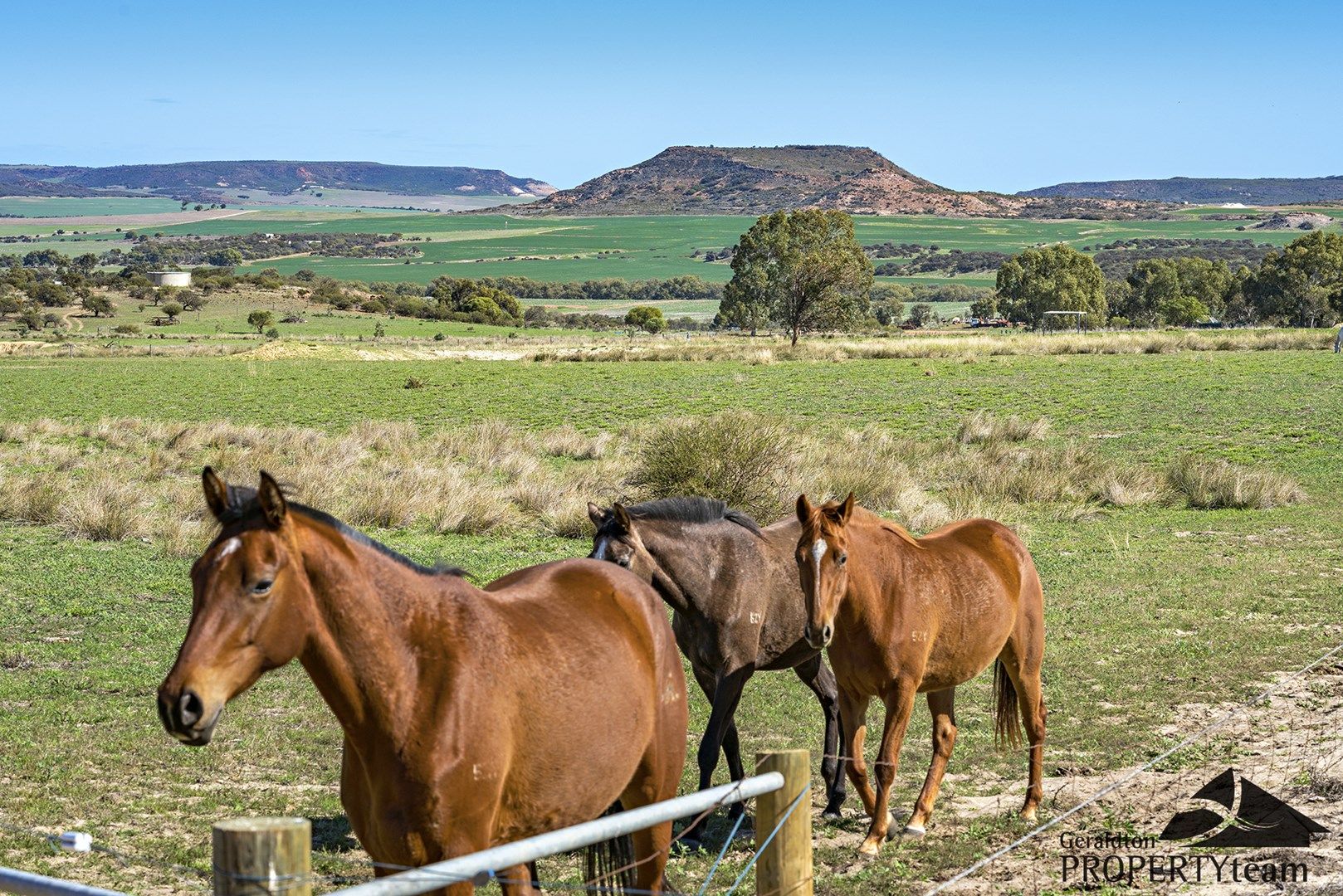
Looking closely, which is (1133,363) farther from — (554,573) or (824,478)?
(554,573)

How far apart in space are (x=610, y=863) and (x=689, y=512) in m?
3.06

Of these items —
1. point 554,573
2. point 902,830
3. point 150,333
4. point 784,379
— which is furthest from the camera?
point 150,333

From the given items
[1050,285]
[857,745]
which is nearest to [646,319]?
[1050,285]

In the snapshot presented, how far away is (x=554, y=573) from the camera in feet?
17.8

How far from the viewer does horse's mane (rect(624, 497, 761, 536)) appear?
8016 mm

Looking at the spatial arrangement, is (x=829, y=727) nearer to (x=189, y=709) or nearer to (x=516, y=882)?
(x=516, y=882)

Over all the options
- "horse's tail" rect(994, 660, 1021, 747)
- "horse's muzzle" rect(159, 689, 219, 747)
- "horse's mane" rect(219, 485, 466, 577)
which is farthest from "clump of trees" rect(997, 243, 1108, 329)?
"horse's muzzle" rect(159, 689, 219, 747)

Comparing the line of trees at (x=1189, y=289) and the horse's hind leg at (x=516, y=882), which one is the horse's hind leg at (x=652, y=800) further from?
the line of trees at (x=1189, y=289)

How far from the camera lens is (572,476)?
78.4ft

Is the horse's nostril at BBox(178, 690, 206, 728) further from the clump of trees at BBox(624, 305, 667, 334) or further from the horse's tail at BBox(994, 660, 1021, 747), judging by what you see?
the clump of trees at BBox(624, 305, 667, 334)

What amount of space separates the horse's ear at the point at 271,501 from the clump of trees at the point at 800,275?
69697 millimetres

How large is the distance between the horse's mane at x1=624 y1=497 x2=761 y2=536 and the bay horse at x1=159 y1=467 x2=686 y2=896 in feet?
8.99

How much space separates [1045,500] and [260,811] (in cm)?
1655

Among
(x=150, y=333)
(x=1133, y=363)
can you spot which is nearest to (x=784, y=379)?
(x=1133, y=363)
